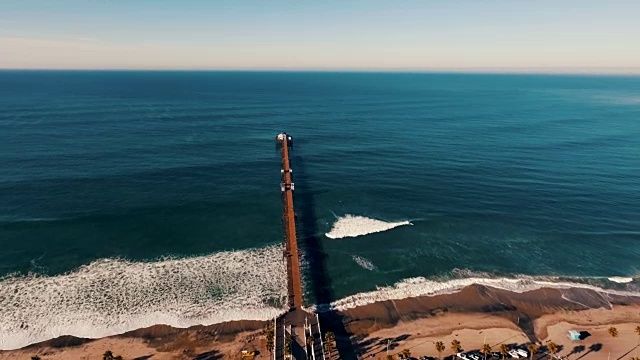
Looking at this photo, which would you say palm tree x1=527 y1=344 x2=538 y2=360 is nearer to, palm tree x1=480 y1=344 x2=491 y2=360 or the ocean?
palm tree x1=480 y1=344 x2=491 y2=360

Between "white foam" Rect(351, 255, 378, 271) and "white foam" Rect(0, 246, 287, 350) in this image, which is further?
"white foam" Rect(351, 255, 378, 271)

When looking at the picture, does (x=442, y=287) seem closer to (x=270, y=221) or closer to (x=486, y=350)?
(x=486, y=350)

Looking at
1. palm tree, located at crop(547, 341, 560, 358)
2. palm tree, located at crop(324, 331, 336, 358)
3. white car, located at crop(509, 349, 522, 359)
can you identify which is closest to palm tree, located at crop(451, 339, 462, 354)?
white car, located at crop(509, 349, 522, 359)

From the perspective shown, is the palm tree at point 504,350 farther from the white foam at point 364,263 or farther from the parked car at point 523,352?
the white foam at point 364,263

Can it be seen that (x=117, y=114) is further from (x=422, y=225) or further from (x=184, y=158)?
(x=422, y=225)

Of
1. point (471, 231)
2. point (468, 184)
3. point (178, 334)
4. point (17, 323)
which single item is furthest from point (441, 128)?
point (17, 323)
